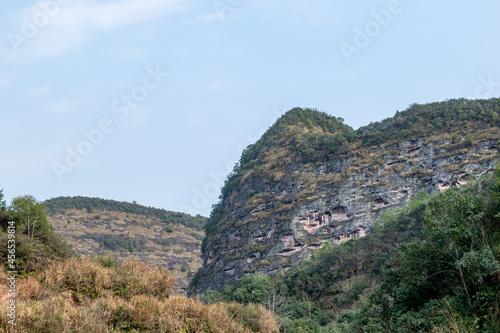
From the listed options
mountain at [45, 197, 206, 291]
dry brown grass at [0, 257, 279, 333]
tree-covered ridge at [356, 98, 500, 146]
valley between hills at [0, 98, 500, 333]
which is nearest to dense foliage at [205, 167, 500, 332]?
valley between hills at [0, 98, 500, 333]

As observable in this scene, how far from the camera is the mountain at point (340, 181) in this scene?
61.4 m

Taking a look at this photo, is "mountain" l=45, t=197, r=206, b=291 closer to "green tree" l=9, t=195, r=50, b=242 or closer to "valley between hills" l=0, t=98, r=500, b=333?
"valley between hills" l=0, t=98, r=500, b=333

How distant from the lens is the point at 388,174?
63656 millimetres

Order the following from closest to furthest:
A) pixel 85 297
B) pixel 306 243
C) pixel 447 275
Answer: pixel 447 275
pixel 85 297
pixel 306 243

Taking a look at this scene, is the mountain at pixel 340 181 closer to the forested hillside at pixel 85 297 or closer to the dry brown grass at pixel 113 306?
the forested hillside at pixel 85 297

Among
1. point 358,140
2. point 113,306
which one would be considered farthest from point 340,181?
point 113,306

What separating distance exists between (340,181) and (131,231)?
1806 inches

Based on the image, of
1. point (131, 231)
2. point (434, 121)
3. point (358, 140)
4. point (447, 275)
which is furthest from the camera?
point (131, 231)

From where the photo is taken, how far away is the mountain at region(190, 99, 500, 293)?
61.4 m

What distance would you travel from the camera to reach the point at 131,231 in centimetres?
9450

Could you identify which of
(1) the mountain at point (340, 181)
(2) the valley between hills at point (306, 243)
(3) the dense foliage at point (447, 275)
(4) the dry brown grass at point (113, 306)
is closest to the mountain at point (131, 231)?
(2) the valley between hills at point (306, 243)

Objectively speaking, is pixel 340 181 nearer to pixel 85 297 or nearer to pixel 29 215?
pixel 29 215

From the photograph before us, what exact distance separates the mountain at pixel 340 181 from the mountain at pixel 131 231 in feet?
42.8

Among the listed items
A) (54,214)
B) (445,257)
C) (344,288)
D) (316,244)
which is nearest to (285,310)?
(344,288)
